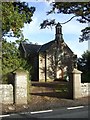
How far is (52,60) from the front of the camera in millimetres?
54438

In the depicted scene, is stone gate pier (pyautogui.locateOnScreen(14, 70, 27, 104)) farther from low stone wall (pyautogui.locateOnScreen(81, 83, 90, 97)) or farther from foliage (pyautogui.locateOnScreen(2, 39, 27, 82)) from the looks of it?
low stone wall (pyautogui.locateOnScreen(81, 83, 90, 97))

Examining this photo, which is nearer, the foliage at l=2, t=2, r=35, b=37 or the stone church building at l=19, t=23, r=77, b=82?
the foliage at l=2, t=2, r=35, b=37

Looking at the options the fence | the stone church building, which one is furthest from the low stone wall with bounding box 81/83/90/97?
the stone church building

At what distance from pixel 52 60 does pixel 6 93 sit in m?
38.7

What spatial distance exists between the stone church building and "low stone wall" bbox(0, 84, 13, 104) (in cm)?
3630

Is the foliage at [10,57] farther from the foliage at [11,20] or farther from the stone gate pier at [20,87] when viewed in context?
the stone gate pier at [20,87]

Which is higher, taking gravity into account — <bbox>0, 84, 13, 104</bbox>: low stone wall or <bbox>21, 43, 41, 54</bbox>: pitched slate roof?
<bbox>21, 43, 41, 54</bbox>: pitched slate roof

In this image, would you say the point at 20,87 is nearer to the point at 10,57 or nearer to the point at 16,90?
the point at 16,90

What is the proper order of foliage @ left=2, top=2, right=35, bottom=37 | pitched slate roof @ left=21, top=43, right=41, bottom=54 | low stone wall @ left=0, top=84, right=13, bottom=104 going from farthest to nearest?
pitched slate roof @ left=21, top=43, right=41, bottom=54 < foliage @ left=2, top=2, right=35, bottom=37 < low stone wall @ left=0, top=84, right=13, bottom=104

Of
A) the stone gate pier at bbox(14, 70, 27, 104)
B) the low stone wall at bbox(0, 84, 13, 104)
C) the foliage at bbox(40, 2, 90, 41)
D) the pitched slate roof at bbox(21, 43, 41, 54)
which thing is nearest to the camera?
the low stone wall at bbox(0, 84, 13, 104)

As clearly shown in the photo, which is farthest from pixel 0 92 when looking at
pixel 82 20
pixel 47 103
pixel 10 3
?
pixel 82 20

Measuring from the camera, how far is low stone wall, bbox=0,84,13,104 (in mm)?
15844

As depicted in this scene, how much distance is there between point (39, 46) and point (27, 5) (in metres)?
36.0

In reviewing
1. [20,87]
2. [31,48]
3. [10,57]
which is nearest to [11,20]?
[10,57]
